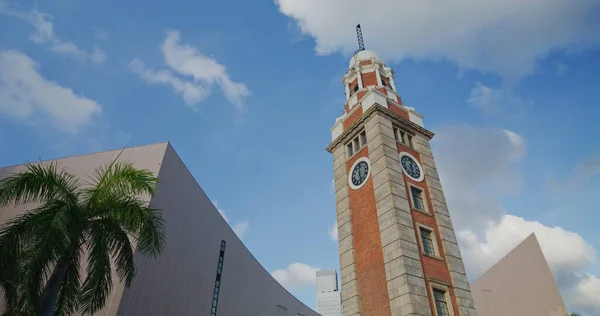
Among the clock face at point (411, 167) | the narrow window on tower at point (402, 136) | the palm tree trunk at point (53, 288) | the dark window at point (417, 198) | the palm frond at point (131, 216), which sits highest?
the narrow window on tower at point (402, 136)

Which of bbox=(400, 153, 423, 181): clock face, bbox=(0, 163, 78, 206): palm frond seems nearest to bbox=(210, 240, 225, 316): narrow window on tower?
bbox=(400, 153, 423, 181): clock face

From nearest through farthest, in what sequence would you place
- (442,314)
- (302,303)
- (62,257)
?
(62,257)
(442,314)
(302,303)

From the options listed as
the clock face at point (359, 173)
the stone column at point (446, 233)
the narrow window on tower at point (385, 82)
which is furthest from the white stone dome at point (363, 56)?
the clock face at point (359, 173)

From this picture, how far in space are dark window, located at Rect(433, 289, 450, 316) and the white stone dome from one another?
1660cm

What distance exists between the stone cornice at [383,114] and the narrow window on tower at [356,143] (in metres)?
0.47

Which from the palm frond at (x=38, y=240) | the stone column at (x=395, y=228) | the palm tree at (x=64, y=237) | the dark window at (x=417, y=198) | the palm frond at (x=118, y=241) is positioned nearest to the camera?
the palm frond at (x=38, y=240)

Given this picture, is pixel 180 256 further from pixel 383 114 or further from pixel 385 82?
pixel 385 82

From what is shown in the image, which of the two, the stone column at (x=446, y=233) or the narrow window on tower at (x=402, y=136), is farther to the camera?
the narrow window on tower at (x=402, y=136)

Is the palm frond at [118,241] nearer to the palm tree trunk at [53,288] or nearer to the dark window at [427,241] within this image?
the palm tree trunk at [53,288]

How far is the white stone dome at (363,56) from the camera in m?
27.7

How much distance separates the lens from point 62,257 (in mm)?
9641

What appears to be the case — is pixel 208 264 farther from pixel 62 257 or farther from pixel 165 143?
pixel 62 257

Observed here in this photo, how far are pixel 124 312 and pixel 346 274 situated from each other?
11276 millimetres

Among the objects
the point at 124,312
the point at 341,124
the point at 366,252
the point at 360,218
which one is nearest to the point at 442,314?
the point at 366,252
